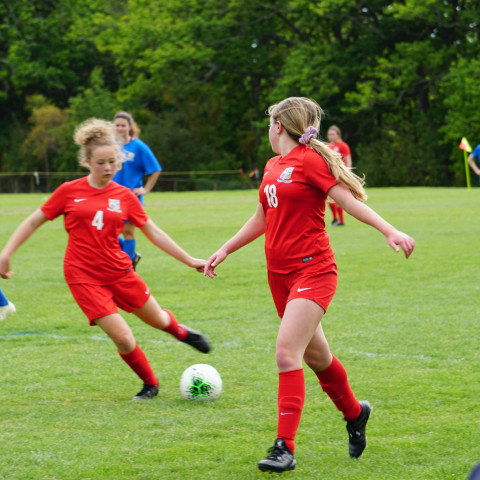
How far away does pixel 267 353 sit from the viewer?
6.58 m

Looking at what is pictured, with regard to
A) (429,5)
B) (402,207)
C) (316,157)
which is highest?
(429,5)

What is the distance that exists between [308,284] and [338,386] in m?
0.60

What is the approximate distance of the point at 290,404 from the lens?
393cm

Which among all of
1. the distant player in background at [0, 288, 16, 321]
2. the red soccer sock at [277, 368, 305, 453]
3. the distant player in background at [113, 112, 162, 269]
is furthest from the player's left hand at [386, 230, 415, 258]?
the distant player in background at [113, 112, 162, 269]

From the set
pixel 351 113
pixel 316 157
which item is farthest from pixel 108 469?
pixel 351 113

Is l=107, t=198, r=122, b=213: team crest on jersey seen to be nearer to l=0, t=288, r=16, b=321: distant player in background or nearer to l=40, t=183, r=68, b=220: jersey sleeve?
l=40, t=183, r=68, b=220: jersey sleeve

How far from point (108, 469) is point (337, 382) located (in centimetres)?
124

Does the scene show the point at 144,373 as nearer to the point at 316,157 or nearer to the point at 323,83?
the point at 316,157

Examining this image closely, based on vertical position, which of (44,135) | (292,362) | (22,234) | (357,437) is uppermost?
(44,135)

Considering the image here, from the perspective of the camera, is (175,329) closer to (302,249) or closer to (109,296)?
(109,296)

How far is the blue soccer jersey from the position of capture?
1065cm

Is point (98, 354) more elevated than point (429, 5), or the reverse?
point (429, 5)

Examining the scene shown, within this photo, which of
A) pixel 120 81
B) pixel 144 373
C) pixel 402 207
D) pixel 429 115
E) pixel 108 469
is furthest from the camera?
pixel 120 81

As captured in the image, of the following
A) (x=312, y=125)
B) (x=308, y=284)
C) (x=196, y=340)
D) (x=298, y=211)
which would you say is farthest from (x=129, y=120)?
(x=308, y=284)
